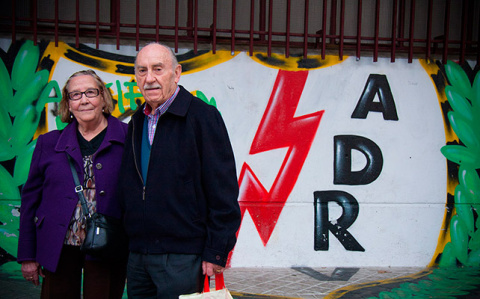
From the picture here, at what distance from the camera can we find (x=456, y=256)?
610 centimetres

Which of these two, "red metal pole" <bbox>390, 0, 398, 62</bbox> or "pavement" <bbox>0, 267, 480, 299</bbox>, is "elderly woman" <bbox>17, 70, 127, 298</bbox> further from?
"red metal pole" <bbox>390, 0, 398, 62</bbox>

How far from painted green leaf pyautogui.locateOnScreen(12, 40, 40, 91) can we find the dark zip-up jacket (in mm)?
3644

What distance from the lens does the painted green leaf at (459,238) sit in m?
6.09

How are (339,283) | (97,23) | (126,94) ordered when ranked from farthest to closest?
Result: 1. (126,94)
2. (97,23)
3. (339,283)

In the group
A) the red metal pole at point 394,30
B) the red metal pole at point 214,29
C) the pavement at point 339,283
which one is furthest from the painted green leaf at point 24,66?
the red metal pole at point 394,30

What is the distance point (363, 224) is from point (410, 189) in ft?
2.42

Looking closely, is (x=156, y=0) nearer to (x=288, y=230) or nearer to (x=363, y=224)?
(x=288, y=230)

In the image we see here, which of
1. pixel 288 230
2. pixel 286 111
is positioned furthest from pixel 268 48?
pixel 288 230

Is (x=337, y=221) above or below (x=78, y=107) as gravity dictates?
below

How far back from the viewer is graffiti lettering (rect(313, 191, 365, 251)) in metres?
5.94

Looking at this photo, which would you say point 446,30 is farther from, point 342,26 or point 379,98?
point 342,26

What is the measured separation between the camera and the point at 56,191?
2812 millimetres

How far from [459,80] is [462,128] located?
0.60 m

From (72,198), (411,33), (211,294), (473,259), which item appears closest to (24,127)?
(72,198)
